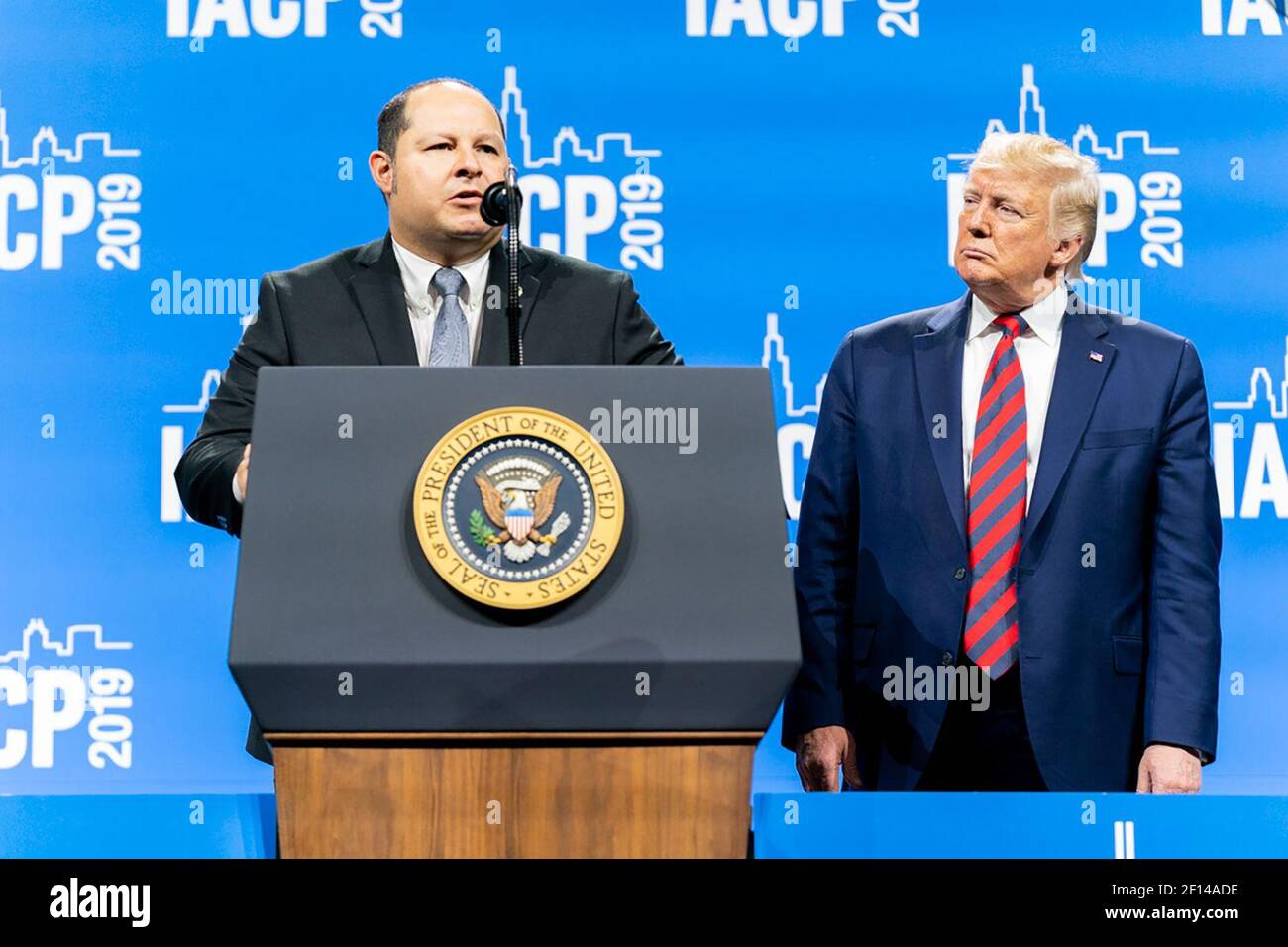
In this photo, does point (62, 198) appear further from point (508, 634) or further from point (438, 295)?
point (508, 634)

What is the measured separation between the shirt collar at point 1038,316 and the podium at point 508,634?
1.32 m

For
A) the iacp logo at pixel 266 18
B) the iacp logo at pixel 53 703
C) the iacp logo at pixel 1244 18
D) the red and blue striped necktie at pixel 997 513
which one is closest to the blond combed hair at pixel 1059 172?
the red and blue striped necktie at pixel 997 513

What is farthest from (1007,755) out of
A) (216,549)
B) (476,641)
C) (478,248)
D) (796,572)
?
(216,549)

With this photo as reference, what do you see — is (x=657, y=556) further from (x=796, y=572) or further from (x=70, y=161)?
(x=70, y=161)

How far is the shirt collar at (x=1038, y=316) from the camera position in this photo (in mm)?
2842

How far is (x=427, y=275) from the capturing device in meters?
2.46

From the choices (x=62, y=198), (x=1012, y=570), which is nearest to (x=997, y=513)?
(x=1012, y=570)

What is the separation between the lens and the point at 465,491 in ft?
5.29

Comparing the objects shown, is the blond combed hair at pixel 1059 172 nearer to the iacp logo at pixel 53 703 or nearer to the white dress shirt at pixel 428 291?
the white dress shirt at pixel 428 291

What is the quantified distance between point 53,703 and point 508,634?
7.11 feet

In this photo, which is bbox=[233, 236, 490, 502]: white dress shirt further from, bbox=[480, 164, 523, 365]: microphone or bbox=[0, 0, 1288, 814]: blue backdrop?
bbox=[0, 0, 1288, 814]: blue backdrop

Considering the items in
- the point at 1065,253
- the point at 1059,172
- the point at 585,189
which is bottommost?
the point at 1065,253

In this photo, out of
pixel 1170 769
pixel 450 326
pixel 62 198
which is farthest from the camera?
pixel 62 198

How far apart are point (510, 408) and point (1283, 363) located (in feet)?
7.90
